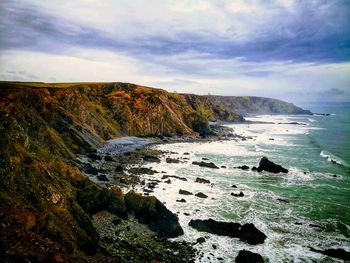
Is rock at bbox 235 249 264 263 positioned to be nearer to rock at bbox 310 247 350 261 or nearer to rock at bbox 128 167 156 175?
rock at bbox 310 247 350 261

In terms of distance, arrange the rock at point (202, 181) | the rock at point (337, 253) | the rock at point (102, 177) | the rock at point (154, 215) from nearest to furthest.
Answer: the rock at point (337, 253) < the rock at point (154, 215) < the rock at point (102, 177) < the rock at point (202, 181)

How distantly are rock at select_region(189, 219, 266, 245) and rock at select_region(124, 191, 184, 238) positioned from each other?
6.03ft

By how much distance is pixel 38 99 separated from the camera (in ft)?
155

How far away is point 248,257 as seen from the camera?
61.5 feet

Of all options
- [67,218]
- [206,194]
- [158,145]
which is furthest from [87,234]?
[158,145]

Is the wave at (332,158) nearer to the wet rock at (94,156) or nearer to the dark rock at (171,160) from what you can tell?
the dark rock at (171,160)

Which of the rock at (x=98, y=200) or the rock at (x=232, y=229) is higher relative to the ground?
the rock at (x=98, y=200)

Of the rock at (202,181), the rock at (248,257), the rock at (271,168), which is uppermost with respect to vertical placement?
the rock at (271,168)

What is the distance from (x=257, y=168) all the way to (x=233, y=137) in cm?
3742

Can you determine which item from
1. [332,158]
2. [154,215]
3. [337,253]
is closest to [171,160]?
[154,215]

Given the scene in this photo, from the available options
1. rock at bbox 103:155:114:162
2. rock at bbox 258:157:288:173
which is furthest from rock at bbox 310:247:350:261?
rock at bbox 103:155:114:162

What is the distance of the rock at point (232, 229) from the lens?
2177 cm

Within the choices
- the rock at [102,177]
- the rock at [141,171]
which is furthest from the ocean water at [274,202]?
the rock at [102,177]

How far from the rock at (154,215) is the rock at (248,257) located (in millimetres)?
4918
